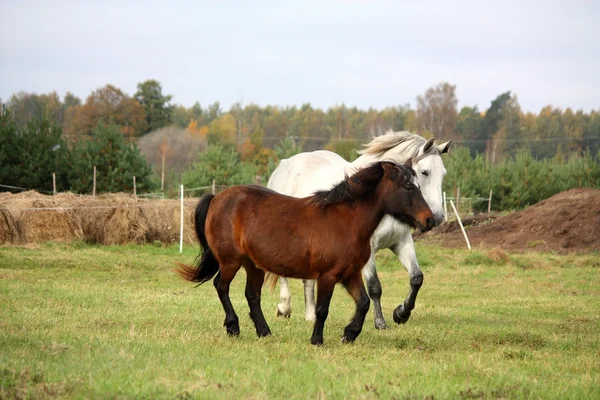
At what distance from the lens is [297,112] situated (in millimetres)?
126625

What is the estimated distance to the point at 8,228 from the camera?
19906 millimetres

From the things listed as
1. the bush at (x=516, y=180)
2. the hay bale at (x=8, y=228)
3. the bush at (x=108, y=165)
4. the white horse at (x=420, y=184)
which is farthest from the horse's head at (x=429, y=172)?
the bush at (x=516, y=180)

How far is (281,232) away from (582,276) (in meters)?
12.7

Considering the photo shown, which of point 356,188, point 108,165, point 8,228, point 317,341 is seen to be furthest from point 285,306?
point 108,165

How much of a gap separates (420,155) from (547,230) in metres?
19.7

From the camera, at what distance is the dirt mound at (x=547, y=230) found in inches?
1050

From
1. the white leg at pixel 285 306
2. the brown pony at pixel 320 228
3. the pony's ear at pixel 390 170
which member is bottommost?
the white leg at pixel 285 306

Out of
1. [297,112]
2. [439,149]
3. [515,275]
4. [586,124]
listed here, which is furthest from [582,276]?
[297,112]

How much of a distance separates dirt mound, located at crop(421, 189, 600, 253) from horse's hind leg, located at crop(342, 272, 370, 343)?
62.4 feet

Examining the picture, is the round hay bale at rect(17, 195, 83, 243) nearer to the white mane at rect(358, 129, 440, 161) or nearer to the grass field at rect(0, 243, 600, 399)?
the grass field at rect(0, 243, 600, 399)

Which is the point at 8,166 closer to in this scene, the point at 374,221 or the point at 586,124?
the point at 374,221

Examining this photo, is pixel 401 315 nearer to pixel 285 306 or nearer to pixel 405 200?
pixel 285 306

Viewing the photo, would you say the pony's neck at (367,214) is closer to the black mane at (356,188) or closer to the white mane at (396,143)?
the black mane at (356,188)

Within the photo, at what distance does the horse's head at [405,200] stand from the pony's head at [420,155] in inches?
72.7
